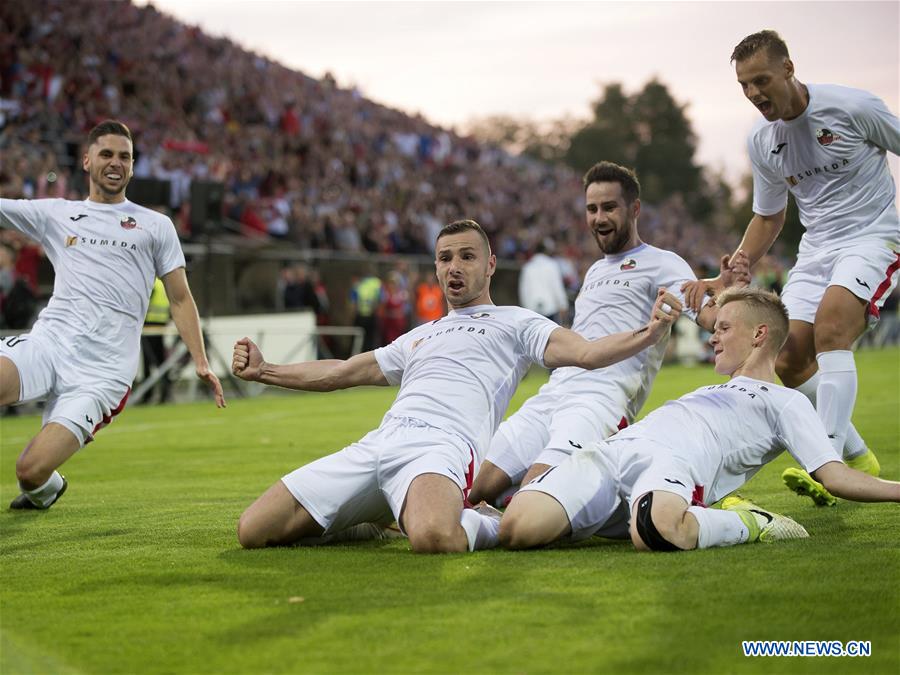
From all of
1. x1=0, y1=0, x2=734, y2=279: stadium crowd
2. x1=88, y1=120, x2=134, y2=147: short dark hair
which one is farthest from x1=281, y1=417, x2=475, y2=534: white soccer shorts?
x1=0, y1=0, x2=734, y2=279: stadium crowd

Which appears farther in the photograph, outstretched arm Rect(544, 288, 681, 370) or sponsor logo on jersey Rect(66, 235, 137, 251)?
sponsor logo on jersey Rect(66, 235, 137, 251)

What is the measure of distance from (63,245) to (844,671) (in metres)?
5.84

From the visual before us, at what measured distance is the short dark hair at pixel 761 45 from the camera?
21.2 feet

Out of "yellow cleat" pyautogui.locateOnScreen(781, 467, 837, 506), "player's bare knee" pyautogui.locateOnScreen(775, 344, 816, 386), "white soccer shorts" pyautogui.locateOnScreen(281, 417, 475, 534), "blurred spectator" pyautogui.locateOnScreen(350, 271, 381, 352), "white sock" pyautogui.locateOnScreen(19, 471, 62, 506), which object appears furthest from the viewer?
"blurred spectator" pyautogui.locateOnScreen(350, 271, 381, 352)

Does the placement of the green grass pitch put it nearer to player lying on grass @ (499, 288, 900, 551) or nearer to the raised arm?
player lying on grass @ (499, 288, 900, 551)

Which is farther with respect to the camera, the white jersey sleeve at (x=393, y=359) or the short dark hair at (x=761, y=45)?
the short dark hair at (x=761, y=45)

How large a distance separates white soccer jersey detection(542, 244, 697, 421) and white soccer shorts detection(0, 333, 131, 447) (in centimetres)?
281

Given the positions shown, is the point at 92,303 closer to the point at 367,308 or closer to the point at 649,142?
the point at 367,308

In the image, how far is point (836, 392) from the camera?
666 centimetres

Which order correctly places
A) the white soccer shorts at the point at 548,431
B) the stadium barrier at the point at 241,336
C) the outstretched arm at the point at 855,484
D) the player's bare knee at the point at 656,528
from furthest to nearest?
the stadium barrier at the point at 241,336 < the white soccer shorts at the point at 548,431 < the player's bare knee at the point at 656,528 < the outstretched arm at the point at 855,484

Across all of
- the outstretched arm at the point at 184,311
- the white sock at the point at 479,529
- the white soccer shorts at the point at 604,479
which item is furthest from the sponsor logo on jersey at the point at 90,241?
the white soccer shorts at the point at 604,479

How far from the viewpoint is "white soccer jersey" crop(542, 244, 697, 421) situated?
6586mm

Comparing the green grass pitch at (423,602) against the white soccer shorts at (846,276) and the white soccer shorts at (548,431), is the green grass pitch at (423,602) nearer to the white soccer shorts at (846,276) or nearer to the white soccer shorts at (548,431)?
the white soccer shorts at (548,431)

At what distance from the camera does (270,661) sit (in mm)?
3371
